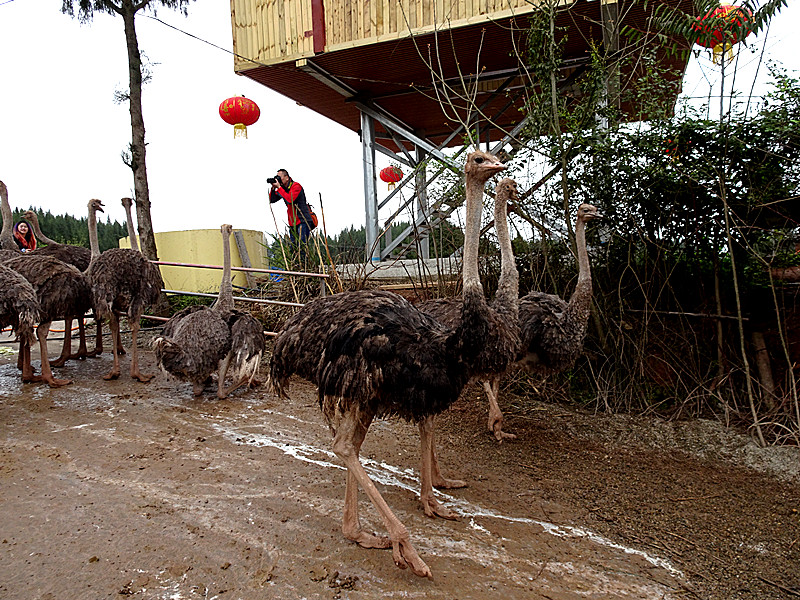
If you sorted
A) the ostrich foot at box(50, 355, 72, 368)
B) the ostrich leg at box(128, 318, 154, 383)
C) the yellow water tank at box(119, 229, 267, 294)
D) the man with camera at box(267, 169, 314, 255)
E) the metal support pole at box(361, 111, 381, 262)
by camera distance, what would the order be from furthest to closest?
the yellow water tank at box(119, 229, 267, 294)
the man with camera at box(267, 169, 314, 255)
the metal support pole at box(361, 111, 381, 262)
the ostrich foot at box(50, 355, 72, 368)
the ostrich leg at box(128, 318, 154, 383)

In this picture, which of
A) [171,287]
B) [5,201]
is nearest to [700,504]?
[5,201]

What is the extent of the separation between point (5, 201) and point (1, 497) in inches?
198

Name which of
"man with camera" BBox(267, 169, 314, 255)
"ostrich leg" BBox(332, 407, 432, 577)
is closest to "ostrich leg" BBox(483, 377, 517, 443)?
"ostrich leg" BBox(332, 407, 432, 577)

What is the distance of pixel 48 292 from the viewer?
580 cm

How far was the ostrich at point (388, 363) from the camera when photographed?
282 cm

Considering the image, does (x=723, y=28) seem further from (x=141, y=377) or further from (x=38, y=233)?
(x=38, y=233)

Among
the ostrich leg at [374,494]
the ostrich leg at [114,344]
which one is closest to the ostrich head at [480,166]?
the ostrich leg at [374,494]

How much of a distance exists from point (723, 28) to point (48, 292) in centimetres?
618

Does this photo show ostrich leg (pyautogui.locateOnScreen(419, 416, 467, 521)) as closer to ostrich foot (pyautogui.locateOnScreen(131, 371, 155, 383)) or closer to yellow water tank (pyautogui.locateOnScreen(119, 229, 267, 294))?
ostrich foot (pyautogui.locateOnScreen(131, 371, 155, 383))

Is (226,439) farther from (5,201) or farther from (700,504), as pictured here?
(5,201)

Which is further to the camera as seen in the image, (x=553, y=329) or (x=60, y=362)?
(x=60, y=362)

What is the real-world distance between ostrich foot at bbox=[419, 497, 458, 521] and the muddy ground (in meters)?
0.08

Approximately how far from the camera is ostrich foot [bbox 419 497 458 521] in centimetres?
333

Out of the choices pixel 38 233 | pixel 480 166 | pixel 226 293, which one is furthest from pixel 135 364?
pixel 480 166
